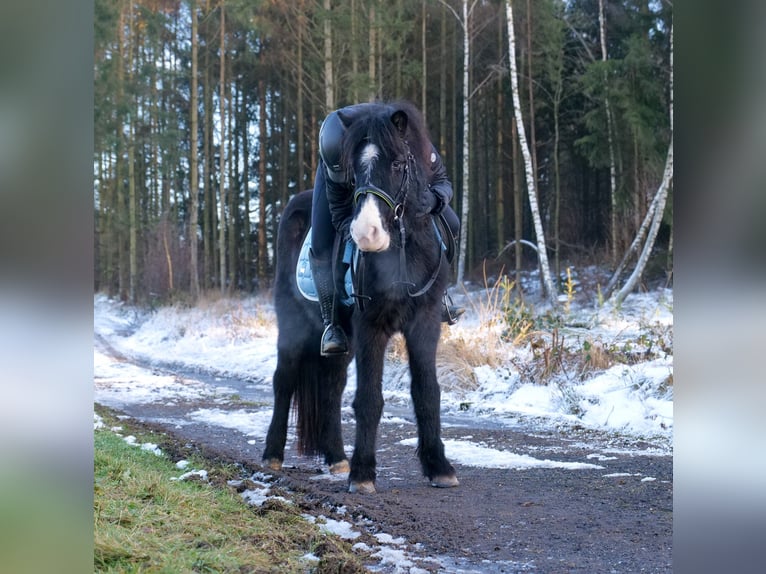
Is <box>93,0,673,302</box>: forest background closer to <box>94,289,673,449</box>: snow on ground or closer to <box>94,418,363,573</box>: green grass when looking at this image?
<box>94,289,673,449</box>: snow on ground

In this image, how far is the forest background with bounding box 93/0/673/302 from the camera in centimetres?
862

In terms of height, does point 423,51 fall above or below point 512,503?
above

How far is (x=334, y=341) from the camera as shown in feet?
10.4

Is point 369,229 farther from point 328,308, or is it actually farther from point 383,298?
point 328,308

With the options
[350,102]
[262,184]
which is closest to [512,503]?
[350,102]

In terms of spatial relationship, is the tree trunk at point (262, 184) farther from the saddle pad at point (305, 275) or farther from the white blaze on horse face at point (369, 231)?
the white blaze on horse face at point (369, 231)

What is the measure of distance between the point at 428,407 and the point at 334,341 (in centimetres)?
50

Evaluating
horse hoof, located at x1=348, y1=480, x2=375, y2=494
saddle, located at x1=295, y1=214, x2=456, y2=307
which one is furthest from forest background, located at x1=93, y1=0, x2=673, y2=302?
horse hoof, located at x1=348, y1=480, x2=375, y2=494

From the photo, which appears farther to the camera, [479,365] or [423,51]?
[423,51]

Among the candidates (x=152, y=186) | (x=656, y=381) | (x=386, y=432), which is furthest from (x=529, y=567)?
(x=152, y=186)

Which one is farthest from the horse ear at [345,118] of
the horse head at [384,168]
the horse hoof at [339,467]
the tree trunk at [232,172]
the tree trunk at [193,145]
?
the tree trunk at [232,172]

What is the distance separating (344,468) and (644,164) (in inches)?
254
